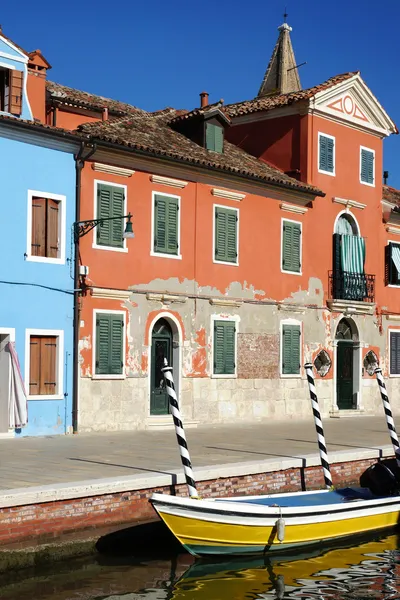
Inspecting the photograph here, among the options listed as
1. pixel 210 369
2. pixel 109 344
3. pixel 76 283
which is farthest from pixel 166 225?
pixel 210 369

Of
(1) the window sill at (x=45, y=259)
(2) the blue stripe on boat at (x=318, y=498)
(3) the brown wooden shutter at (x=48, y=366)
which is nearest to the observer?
(2) the blue stripe on boat at (x=318, y=498)

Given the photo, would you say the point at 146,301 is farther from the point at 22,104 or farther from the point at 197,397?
the point at 22,104

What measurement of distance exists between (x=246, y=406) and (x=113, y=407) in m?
4.65

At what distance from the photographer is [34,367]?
19.7m

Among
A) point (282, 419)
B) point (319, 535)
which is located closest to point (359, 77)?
point (282, 419)

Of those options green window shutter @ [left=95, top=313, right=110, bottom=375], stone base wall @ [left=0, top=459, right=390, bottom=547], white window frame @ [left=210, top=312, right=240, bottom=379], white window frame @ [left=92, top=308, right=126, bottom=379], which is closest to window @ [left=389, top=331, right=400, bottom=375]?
white window frame @ [left=210, top=312, right=240, bottom=379]

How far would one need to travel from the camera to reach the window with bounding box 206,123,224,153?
82.6 feet

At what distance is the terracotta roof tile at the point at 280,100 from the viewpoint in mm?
27125

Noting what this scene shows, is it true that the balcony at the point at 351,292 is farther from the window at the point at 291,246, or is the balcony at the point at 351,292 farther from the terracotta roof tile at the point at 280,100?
the terracotta roof tile at the point at 280,100

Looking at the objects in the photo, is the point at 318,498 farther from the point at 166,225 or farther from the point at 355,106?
the point at 355,106

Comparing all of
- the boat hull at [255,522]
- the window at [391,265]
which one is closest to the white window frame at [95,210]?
the boat hull at [255,522]

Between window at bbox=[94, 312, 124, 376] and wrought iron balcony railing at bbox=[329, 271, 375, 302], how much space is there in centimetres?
853

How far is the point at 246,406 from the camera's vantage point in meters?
24.5

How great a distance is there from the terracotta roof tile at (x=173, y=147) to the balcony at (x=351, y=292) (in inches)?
107
